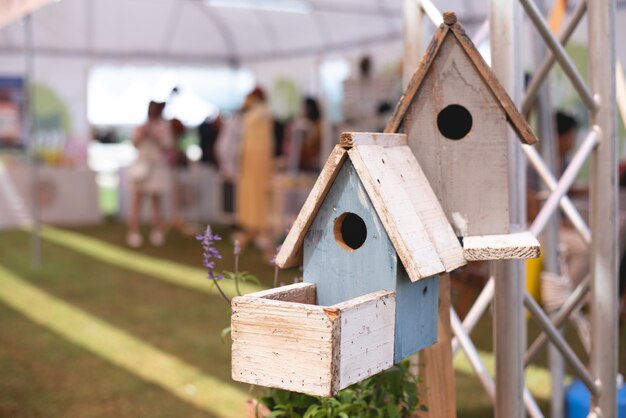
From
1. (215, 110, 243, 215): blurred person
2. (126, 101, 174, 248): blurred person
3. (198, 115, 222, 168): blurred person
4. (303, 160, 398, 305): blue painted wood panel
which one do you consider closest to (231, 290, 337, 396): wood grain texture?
(303, 160, 398, 305): blue painted wood panel

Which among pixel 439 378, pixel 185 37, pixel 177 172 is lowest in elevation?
pixel 439 378

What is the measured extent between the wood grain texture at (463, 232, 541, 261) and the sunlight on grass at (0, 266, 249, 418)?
196 centimetres

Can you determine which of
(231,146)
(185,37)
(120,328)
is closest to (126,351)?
(120,328)

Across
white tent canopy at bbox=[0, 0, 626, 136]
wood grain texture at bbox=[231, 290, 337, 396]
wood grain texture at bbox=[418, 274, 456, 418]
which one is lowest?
wood grain texture at bbox=[418, 274, 456, 418]

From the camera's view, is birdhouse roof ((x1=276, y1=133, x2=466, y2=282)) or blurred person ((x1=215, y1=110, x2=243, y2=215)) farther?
blurred person ((x1=215, y1=110, x2=243, y2=215))

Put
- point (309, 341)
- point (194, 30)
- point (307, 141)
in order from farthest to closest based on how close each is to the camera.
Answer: point (194, 30), point (307, 141), point (309, 341)

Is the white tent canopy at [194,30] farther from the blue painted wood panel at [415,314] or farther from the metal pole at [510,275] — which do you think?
the blue painted wood panel at [415,314]

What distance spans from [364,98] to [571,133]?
1.89 m

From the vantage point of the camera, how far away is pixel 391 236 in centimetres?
137

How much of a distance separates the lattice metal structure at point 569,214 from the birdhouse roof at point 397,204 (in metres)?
0.29

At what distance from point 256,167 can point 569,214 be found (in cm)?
558

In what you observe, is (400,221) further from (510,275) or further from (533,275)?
(533,275)

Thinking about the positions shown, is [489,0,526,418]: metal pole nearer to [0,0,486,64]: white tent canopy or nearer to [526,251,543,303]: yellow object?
[526,251,543,303]: yellow object

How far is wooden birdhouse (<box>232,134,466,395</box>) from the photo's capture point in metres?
1.27
